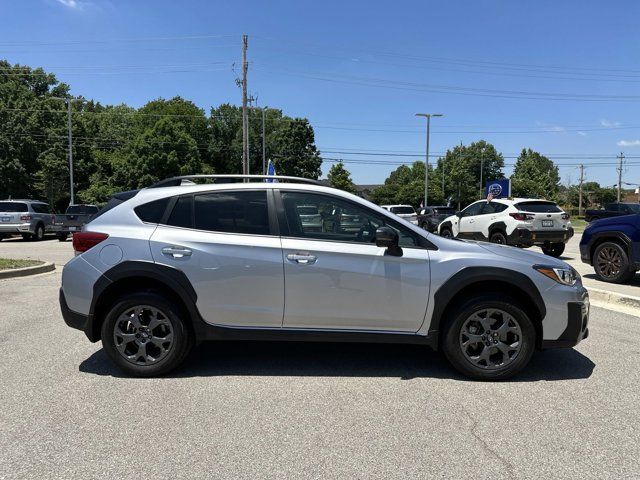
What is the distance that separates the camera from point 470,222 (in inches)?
590

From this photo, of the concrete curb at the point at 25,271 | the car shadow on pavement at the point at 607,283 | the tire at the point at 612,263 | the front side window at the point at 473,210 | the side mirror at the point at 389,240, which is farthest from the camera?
the front side window at the point at 473,210

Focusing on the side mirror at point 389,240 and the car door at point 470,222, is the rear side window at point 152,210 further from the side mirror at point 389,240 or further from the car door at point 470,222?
the car door at point 470,222

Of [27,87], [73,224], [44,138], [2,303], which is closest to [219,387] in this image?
[2,303]

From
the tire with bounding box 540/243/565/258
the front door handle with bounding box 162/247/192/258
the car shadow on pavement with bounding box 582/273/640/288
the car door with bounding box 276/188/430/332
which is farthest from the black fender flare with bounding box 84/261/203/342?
the tire with bounding box 540/243/565/258

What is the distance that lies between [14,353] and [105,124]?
6386cm

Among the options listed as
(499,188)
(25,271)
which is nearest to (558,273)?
(25,271)

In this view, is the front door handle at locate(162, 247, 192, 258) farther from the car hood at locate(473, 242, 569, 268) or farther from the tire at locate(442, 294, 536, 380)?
the car hood at locate(473, 242, 569, 268)

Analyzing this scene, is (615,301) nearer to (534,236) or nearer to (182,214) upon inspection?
(534,236)

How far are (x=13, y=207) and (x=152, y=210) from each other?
20.1 m

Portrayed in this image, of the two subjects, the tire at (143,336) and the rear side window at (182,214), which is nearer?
the tire at (143,336)

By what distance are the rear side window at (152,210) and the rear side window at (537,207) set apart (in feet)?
36.9

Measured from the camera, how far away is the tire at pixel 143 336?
171 inches

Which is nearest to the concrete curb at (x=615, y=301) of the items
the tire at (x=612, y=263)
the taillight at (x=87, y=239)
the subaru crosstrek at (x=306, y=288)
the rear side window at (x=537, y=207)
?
the tire at (x=612, y=263)

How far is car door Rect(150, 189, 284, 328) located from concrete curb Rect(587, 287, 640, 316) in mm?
5645
